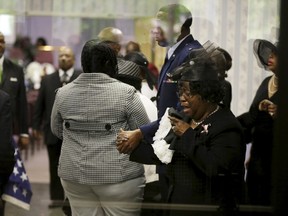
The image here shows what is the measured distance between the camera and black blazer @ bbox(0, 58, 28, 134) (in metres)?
4.76

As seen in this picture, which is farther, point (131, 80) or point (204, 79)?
point (131, 80)

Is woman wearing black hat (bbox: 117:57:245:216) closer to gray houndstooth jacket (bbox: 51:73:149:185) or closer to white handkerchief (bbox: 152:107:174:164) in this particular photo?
white handkerchief (bbox: 152:107:174:164)

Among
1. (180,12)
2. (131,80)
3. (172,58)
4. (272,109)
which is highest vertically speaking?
(180,12)

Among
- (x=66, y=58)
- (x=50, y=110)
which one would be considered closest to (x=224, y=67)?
(x=66, y=58)

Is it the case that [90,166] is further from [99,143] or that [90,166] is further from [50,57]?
[50,57]

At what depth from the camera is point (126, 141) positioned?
442cm

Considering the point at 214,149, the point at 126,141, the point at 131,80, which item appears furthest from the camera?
the point at 131,80

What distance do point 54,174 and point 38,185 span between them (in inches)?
6.7

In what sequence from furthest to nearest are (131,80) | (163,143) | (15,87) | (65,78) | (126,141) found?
1. (15,87)
2. (65,78)
3. (131,80)
4. (126,141)
5. (163,143)

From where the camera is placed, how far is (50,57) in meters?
4.76

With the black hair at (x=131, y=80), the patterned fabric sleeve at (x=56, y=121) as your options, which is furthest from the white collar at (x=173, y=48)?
the patterned fabric sleeve at (x=56, y=121)

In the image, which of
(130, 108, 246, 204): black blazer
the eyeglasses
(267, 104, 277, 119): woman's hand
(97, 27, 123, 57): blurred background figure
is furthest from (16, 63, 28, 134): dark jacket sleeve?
(267, 104, 277, 119): woman's hand

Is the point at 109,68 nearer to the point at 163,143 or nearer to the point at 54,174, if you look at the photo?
the point at 163,143

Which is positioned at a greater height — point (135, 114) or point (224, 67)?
point (224, 67)
